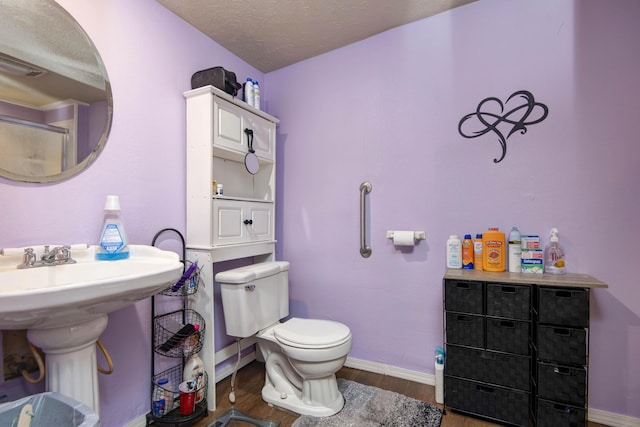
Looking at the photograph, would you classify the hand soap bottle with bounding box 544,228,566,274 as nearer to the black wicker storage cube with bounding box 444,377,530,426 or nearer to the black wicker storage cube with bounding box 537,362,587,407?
the black wicker storage cube with bounding box 537,362,587,407

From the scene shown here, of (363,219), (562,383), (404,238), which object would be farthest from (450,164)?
(562,383)

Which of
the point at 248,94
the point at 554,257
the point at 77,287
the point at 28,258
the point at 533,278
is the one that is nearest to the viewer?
the point at 77,287

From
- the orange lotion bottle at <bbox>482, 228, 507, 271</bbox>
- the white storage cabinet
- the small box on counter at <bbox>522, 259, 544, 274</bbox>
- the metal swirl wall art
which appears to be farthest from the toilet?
the metal swirl wall art

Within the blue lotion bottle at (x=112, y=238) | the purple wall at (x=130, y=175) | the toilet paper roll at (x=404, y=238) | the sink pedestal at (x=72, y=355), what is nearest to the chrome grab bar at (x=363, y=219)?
the toilet paper roll at (x=404, y=238)

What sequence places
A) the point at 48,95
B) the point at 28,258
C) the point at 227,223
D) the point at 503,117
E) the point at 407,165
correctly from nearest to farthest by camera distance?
the point at 28,258 → the point at 48,95 → the point at 503,117 → the point at 227,223 → the point at 407,165

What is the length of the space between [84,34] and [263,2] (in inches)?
35.3

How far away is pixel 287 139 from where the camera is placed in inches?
96.0

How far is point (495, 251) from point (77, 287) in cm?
182

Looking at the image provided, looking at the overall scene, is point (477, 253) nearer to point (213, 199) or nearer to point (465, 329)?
point (465, 329)

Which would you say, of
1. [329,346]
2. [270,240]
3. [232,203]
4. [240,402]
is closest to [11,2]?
[232,203]

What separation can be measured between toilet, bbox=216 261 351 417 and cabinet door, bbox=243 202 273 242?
0.24 meters

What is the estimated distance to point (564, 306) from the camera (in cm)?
140

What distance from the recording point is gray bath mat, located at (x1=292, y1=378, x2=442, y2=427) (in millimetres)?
1576

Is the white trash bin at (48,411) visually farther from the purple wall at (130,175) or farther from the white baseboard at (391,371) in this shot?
the white baseboard at (391,371)
